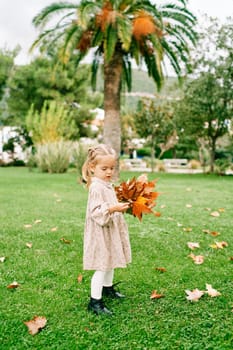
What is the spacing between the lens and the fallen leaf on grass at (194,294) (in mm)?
3404

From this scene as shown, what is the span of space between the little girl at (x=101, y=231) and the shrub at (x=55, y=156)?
1724cm

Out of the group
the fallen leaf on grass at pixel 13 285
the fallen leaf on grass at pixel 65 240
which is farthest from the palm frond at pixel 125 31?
the fallen leaf on grass at pixel 13 285

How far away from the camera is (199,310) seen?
125 inches

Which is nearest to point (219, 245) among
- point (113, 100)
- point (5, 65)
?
point (113, 100)

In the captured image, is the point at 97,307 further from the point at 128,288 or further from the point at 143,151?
the point at 143,151

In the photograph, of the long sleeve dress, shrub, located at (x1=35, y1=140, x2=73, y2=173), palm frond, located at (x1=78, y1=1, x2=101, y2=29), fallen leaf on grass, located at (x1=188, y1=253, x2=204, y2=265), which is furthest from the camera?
shrub, located at (x1=35, y1=140, x2=73, y2=173)

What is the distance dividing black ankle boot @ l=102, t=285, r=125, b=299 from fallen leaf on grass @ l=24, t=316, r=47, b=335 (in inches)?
24.2

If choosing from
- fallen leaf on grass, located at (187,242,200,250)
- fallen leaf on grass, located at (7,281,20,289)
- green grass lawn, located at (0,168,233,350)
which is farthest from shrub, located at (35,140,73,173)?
fallen leaf on grass, located at (7,281,20,289)

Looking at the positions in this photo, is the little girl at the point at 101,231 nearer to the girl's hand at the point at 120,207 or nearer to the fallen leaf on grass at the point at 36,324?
the girl's hand at the point at 120,207

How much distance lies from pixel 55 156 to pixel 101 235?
17.9 meters

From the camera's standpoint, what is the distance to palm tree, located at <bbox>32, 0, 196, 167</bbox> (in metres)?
13.7

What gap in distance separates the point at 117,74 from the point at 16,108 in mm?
25707

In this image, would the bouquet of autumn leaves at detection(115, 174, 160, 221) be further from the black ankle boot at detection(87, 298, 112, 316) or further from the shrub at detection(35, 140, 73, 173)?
the shrub at detection(35, 140, 73, 173)

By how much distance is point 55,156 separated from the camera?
2075 cm
